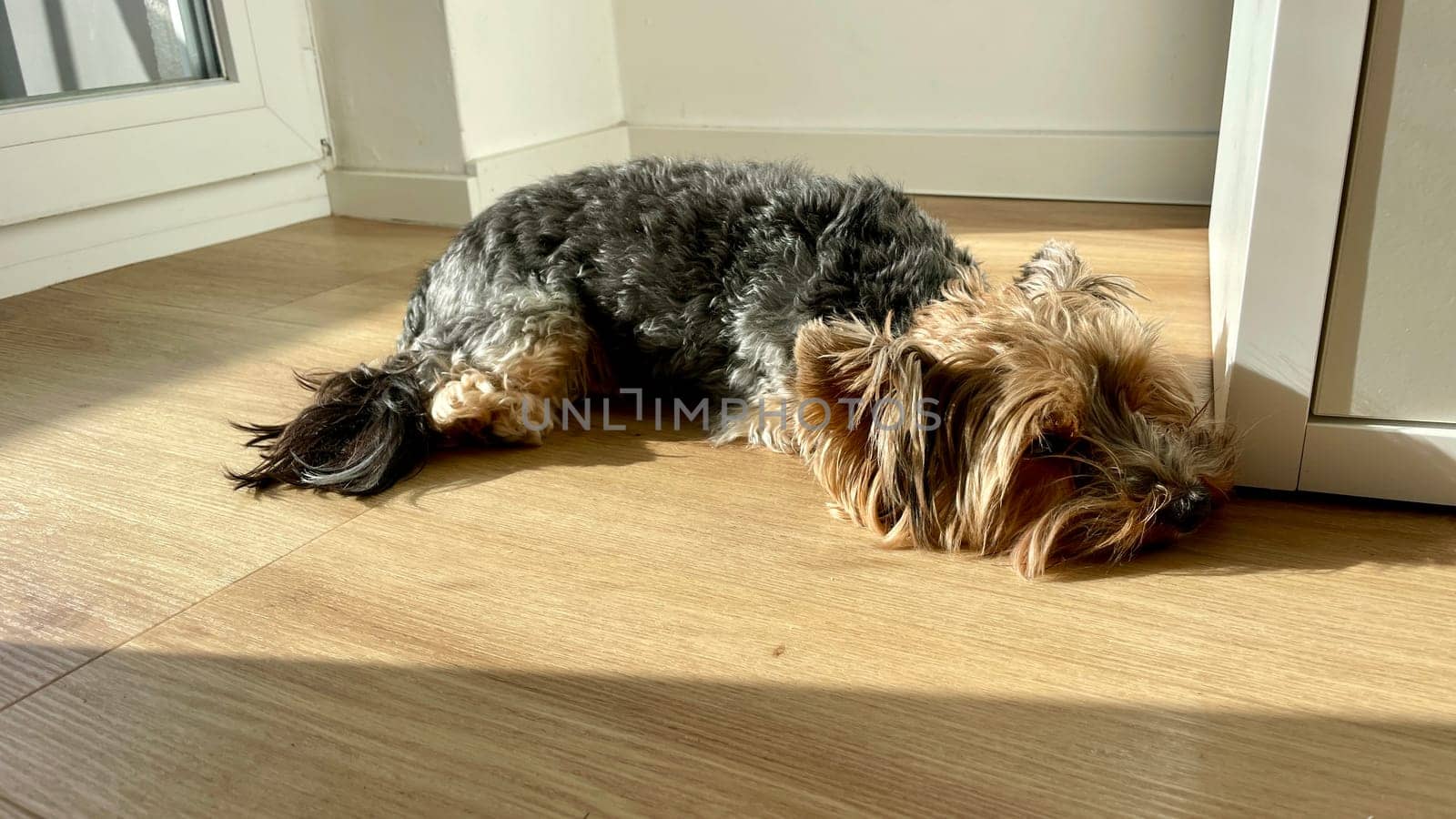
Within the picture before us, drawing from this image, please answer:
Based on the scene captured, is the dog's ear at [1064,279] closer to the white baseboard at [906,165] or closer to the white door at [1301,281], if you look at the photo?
the white door at [1301,281]

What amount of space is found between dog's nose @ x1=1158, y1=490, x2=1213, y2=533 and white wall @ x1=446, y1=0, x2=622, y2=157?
8.72ft

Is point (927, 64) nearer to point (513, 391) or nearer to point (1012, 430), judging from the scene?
point (513, 391)

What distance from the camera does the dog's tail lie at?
177cm

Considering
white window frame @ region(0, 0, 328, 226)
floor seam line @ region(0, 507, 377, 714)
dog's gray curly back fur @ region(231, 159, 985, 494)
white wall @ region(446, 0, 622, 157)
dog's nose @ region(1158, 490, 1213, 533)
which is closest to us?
floor seam line @ region(0, 507, 377, 714)

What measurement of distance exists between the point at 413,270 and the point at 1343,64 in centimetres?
239

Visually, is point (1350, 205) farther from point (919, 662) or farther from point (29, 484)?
point (29, 484)

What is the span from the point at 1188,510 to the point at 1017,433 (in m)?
0.23

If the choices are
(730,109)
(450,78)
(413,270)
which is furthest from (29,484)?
(730,109)

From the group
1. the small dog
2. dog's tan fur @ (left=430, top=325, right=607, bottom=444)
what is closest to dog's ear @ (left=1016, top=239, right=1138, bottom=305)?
the small dog

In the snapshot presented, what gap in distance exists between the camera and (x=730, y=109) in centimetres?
388

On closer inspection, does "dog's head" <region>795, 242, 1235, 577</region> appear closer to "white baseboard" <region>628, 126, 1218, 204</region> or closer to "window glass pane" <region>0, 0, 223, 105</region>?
"white baseboard" <region>628, 126, 1218, 204</region>

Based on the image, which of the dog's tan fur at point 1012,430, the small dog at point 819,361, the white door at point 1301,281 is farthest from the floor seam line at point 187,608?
the white door at point 1301,281

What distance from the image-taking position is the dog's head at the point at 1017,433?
4.57 ft

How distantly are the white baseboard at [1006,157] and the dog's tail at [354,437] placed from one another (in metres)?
2.11
